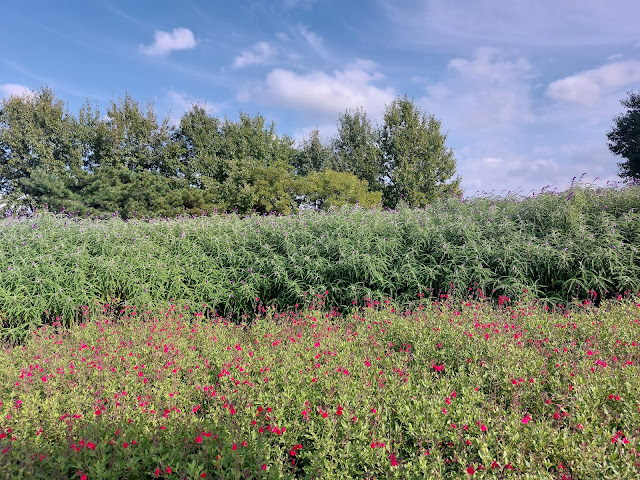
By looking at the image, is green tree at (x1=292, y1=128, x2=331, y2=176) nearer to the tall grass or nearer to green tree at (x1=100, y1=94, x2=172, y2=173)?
green tree at (x1=100, y1=94, x2=172, y2=173)

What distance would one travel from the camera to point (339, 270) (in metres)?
5.82

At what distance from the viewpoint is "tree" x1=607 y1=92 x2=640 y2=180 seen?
2559 cm

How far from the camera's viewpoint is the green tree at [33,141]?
24344mm

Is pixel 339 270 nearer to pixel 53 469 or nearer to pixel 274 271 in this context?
pixel 274 271

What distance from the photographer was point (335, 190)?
19.9 m

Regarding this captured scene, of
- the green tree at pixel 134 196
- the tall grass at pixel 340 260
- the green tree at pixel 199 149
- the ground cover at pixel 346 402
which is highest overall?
the green tree at pixel 199 149

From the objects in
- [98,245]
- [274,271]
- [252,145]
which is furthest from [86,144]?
[274,271]

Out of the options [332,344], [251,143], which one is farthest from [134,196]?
[332,344]

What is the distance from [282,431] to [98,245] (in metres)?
5.74

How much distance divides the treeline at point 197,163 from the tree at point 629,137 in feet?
40.1

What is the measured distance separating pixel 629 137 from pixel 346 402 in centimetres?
3229

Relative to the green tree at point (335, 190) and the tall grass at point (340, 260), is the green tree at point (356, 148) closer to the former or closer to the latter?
the green tree at point (335, 190)

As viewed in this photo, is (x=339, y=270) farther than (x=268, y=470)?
Yes

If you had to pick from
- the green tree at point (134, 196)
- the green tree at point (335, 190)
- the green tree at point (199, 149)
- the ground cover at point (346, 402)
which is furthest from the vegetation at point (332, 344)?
A: the green tree at point (199, 149)
